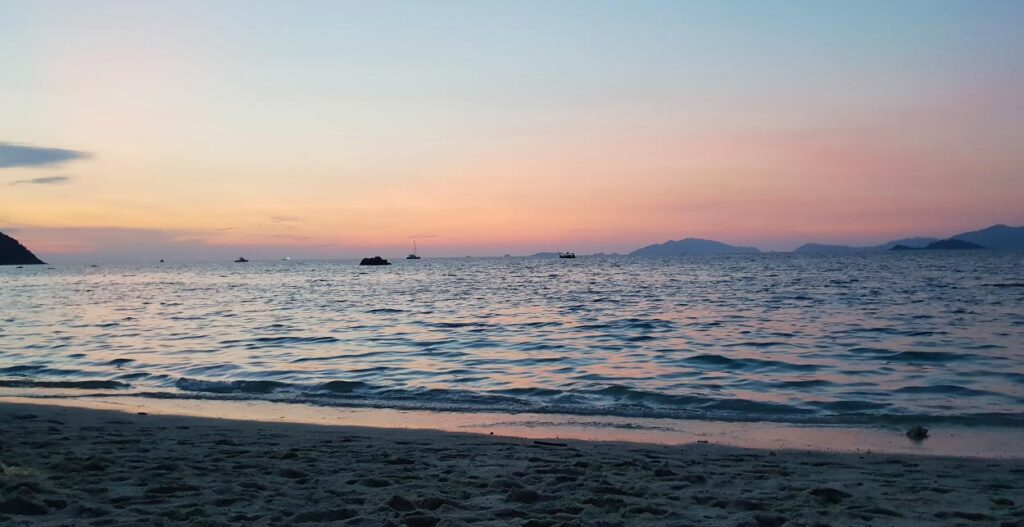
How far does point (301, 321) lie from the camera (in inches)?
1032

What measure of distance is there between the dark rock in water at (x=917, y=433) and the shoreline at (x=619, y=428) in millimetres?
74

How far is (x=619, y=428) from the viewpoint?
374 inches

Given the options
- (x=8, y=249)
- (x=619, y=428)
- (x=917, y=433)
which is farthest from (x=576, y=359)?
(x=8, y=249)

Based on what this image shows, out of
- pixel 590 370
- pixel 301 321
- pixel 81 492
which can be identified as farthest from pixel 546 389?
pixel 301 321

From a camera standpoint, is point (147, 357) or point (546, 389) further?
point (147, 357)

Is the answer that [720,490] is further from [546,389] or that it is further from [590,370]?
[590,370]

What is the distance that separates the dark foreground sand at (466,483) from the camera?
5145 millimetres

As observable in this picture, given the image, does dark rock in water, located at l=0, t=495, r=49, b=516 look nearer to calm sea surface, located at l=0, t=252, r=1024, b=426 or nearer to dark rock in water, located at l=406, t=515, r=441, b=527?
dark rock in water, located at l=406, t=515, r=441, b=527

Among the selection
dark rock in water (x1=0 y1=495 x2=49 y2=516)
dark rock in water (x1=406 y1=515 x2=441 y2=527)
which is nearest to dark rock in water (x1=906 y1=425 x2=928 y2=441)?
dark rock in water (x1=406 y1=515 x2=441 y2=527)

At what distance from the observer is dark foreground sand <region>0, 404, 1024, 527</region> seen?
16.9 ft

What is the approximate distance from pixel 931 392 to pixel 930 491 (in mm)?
6507

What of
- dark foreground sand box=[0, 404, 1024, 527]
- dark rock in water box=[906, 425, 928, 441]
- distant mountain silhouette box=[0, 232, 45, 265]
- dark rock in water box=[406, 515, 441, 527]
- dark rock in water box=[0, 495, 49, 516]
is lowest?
dark rock in water box=[906, 425, 928, 441]

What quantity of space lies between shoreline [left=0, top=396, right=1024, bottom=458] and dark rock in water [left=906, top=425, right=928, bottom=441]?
0.07 metres

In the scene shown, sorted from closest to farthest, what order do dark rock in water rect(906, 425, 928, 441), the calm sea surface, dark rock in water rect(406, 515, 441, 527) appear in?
dark rock in water rect(406, 515, 441, 527), dark rock in water rect(906, 425, 928, 441), the calm sea surface
